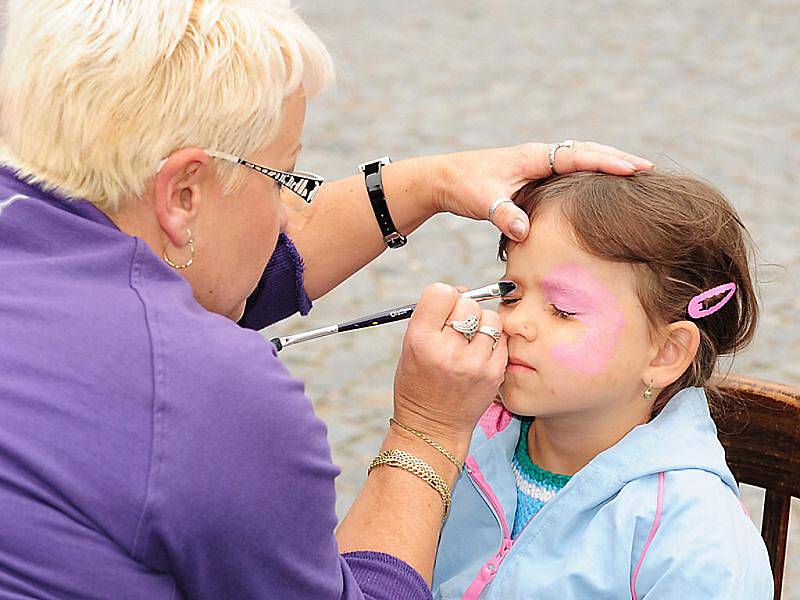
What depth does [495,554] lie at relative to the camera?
1.90 metres

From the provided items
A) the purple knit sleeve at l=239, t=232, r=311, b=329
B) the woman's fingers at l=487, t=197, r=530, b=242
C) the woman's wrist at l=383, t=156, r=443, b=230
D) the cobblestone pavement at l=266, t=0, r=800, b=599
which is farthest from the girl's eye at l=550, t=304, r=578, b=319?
the cobblestone pavement at l=266, t=0, r=800, b=599

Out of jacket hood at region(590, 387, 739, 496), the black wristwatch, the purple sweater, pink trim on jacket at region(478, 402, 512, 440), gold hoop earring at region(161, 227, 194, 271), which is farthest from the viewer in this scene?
the black wristwatch

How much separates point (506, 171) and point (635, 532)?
0.62 m

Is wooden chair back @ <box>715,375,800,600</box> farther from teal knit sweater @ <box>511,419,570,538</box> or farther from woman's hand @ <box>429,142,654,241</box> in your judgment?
woman's hand @ <box>429,142,654,241</box>

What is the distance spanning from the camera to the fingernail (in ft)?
6.12

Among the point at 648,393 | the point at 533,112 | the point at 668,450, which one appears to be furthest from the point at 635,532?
the point at 533,112

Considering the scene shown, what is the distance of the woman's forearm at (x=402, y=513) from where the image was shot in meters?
1.70

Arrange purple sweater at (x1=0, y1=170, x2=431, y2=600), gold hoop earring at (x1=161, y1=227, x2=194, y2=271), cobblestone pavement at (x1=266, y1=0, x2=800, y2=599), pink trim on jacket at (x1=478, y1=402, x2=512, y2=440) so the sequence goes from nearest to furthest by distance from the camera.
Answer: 1. purple sweater at (x1=0, y1=170, x2=431, y2=600)
2. gold hoop earring at (x1=161, y1=227, x2=194, y2=271)
3. pink trim on jacket at (x1=478, y1=402, x2=512, y2=440)
4. cobblestone pavement at (x1=266, y1=0, x2=800, y2=599)

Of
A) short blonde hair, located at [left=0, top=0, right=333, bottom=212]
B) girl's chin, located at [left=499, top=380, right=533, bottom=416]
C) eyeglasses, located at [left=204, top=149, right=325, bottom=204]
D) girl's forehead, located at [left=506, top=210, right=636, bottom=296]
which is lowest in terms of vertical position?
girl's chin, located at [left=499, top=380, right=533, bottom=416]

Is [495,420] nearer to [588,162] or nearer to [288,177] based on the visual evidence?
[588,162]

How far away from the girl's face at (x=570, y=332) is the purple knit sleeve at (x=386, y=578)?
329 mm

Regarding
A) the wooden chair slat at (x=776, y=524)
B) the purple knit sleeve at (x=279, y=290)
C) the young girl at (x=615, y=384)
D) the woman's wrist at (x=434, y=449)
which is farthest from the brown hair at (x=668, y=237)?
the purple knit sleeve at (x=279, y=290)

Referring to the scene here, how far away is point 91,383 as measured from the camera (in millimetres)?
1334

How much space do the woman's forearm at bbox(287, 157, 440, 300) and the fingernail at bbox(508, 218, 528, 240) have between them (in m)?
0.31
